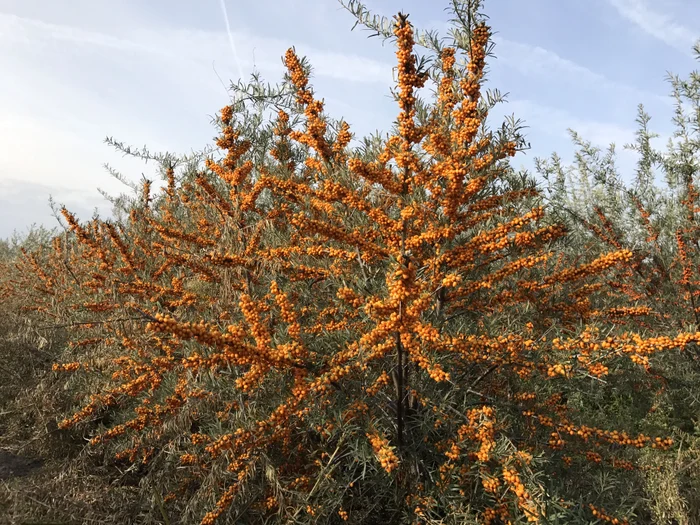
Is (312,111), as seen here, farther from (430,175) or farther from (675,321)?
(675,321)

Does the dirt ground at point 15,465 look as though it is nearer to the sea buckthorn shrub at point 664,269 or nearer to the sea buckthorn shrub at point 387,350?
the sea buckthorn shrub at point 387,350

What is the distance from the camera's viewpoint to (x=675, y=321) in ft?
18.6

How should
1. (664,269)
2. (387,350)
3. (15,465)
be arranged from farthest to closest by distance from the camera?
1. (664,269)
2. (15,465)
3. (387,350)

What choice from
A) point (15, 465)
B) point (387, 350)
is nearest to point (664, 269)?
point (387, 350)

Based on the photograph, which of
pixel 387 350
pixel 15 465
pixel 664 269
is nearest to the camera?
pixel 387 350

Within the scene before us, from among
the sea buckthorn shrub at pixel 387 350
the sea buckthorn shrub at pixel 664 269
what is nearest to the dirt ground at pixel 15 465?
the sea buckthorn shrub at pixel 387 350

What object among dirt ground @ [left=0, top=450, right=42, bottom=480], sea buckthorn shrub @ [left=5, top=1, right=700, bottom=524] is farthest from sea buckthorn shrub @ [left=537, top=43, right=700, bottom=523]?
dirt ground @ [left=0, top=450, right=42, bottom=480]

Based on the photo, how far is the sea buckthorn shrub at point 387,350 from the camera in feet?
7.32

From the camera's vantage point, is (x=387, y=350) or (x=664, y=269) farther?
(x=664, y=269)

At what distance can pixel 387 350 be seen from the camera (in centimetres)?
246

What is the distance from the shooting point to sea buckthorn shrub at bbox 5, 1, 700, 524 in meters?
2.23

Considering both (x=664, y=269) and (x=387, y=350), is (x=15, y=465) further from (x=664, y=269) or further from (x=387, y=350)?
(x=664, y=269)

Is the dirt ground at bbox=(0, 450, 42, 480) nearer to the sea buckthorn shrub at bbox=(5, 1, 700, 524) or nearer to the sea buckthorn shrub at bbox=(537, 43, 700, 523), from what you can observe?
the sea buckthorn shrub at bbox=(5, 1, 700, 524)

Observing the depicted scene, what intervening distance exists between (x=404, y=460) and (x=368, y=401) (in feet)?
1.24
